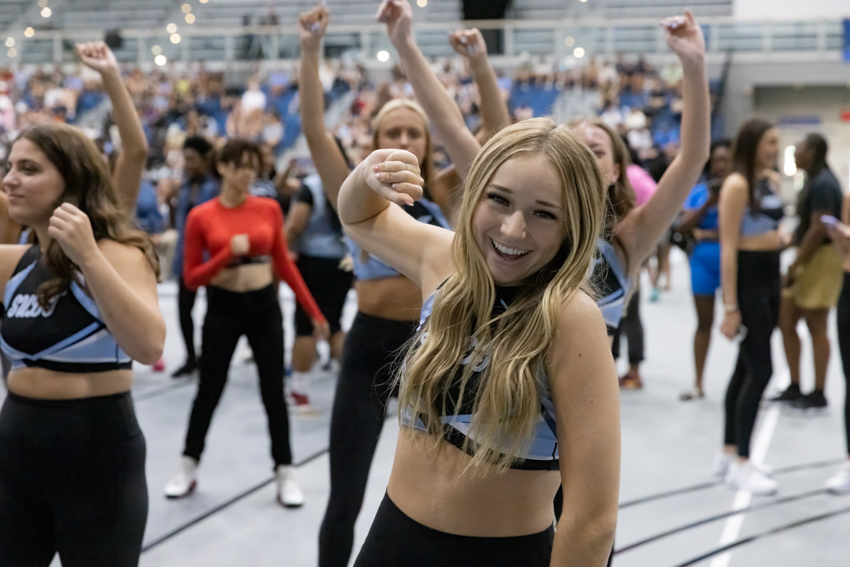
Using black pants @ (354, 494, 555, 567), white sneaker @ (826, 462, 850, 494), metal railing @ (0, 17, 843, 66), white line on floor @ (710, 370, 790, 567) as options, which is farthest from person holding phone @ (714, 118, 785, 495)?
metal railing @ (0, 17, 843, 66)

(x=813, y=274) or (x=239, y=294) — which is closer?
(x=239, y=294)

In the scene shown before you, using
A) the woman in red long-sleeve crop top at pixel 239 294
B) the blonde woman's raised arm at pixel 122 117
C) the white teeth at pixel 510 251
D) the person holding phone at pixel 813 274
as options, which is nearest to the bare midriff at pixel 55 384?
the blonde woman's raised arm at pixel 122 117

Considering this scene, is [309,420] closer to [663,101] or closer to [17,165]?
[17,165]

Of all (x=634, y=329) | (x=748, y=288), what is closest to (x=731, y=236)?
(x=748, y=288)

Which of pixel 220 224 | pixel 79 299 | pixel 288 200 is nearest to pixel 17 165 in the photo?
pixel 79 299

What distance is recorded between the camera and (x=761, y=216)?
3965 millimetres

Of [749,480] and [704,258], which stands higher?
[704,258]

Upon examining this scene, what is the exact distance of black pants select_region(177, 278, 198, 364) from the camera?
530 centimetres

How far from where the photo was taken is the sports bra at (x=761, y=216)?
3945 millimetres

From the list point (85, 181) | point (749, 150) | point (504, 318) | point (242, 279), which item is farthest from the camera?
point (749, 150)

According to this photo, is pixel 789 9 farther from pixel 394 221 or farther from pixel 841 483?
pixel 394 221

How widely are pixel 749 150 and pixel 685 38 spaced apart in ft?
6.19

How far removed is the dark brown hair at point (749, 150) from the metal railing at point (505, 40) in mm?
12894

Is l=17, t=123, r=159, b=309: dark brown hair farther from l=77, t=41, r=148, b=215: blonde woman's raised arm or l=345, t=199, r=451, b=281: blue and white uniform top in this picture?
l=345, t=199, r=451, b=281: blue and white uniform top
